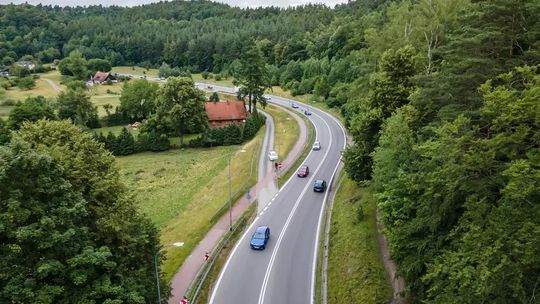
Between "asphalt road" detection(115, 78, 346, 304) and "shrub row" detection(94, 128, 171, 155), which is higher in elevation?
"shrub row" detection(94, 128, 171, 155)

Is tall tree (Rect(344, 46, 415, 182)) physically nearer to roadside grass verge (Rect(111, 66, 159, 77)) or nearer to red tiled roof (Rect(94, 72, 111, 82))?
red tiled roof (Rect(94, 72, 111, 82))

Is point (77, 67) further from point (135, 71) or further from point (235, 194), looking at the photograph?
point (235, 194)

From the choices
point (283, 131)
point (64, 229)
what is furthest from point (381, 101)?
point (283, 131)

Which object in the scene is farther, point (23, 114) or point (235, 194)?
point (23, 114)

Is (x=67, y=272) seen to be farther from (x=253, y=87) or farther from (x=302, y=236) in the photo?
(x=253, y=87)

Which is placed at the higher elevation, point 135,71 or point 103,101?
point 135,71

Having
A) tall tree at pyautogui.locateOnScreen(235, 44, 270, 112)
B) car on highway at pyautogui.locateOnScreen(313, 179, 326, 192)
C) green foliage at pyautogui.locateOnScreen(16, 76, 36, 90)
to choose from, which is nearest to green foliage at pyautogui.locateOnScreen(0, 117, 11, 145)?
tall tree at pyautogui.locateOnScreen(235, 44, 270, 112)

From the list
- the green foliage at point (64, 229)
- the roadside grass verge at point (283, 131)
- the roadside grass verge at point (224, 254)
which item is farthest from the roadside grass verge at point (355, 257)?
the roadside grass verge at point (283, 131)
